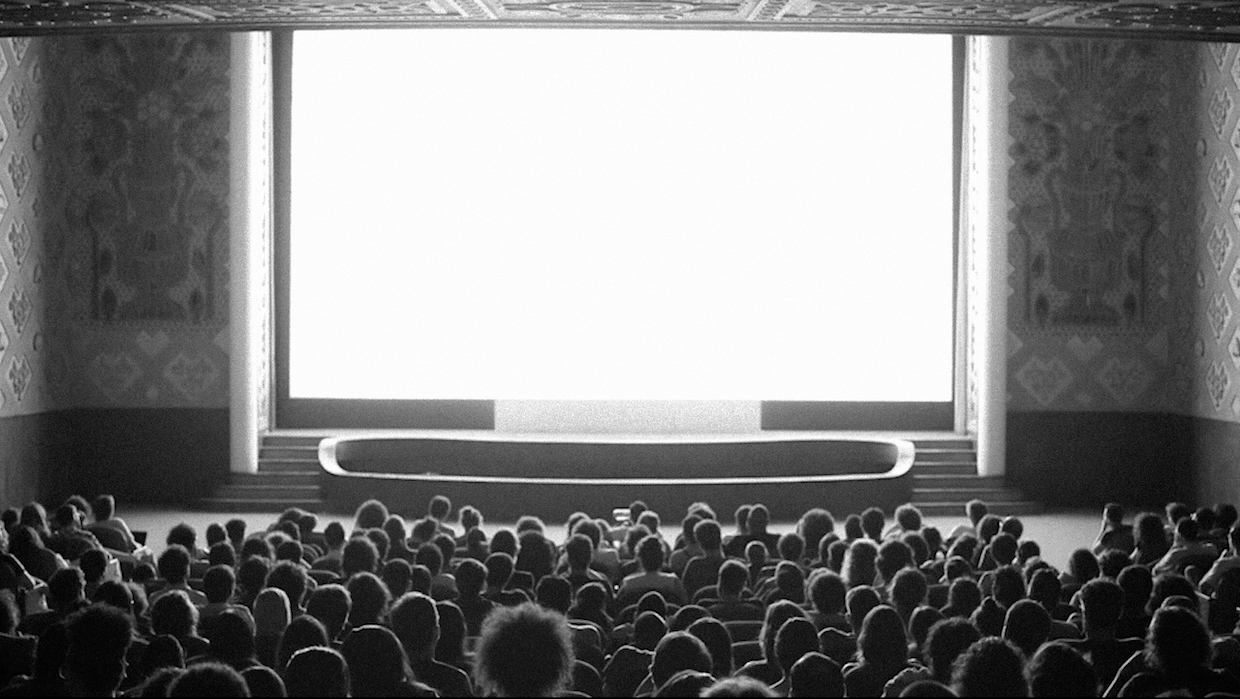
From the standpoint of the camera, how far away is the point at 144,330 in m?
14.6

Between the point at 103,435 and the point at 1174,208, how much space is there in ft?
33.7

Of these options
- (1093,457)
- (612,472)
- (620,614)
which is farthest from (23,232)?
(1093,457)

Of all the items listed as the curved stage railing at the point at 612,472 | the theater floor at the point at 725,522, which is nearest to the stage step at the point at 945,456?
the curved stage railing at the point at 612,472

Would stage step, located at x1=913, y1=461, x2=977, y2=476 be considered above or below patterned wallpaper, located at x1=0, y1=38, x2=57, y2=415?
below

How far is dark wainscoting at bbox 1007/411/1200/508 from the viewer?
47.2ft

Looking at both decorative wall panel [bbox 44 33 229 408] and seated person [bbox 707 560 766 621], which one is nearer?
seated person [bbox 707 560 766 621]

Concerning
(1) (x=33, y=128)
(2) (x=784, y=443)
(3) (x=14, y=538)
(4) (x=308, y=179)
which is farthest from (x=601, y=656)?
(4) (x=308, y=179)

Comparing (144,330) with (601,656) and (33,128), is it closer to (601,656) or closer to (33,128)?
(33,128)

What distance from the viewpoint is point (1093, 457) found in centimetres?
1452

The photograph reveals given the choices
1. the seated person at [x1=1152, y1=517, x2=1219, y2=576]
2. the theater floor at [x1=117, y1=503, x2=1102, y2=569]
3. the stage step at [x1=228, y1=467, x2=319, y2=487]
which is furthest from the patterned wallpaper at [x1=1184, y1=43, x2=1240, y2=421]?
the stage step at [x1=228, y1=467, x2=319, y2=487]

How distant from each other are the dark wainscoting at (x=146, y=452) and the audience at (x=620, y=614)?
A: 5.41m

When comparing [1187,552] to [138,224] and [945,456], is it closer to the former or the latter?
[945,456]

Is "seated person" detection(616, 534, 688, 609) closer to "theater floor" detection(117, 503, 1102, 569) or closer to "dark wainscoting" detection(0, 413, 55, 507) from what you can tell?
"theater floor" detection(117, 503, 1102, 569)

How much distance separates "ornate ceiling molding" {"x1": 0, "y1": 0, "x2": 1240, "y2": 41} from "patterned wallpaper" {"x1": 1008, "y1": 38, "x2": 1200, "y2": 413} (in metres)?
6.41
